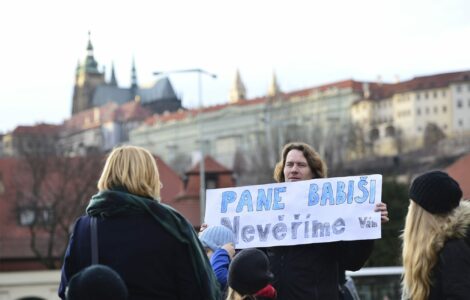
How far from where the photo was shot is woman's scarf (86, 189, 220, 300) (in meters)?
5.90

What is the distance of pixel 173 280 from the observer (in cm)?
594

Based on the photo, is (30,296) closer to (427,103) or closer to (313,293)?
(313,293)

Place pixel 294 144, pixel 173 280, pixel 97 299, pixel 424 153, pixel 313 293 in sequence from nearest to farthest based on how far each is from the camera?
pixel 97 299 → pixel 173 280 → pixel 313 293 → pixel 294 144 → pixel 424 153

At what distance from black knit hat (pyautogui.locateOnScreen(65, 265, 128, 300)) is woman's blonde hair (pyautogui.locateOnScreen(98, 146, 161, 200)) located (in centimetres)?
70

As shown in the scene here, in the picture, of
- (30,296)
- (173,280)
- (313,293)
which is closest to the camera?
(173,280)

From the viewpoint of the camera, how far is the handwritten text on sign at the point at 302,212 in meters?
7.26

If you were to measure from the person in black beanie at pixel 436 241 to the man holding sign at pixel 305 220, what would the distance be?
78 centimetres

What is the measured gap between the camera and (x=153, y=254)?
19.3 ft

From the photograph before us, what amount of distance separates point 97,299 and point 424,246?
6.10ft

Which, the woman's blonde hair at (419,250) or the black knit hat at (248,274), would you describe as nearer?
the woman's blonde hair at (419,250)

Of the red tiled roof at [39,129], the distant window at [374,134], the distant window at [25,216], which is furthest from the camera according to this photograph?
the distant window at [374,134]

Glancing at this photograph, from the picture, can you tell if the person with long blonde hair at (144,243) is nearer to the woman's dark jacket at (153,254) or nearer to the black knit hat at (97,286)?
the woman's dark jacket at (153,254)

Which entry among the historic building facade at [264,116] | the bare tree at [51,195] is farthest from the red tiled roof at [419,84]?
the bare tree at [51,195]

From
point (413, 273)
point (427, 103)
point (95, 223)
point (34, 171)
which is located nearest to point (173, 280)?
point (95, 223)
